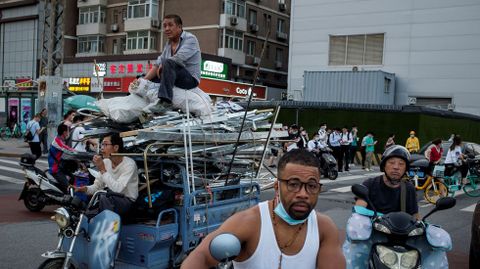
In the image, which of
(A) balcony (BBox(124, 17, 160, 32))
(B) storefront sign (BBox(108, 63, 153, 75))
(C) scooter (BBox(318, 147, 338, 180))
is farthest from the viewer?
(A) balcony (BBox(124, 17, 160, 32))

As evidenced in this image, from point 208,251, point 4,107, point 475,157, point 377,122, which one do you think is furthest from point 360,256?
point 4,107

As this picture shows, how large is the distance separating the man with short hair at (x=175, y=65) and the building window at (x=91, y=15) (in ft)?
141

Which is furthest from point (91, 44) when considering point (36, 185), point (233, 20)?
point (36, 185)

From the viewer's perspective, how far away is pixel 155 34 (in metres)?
43.3

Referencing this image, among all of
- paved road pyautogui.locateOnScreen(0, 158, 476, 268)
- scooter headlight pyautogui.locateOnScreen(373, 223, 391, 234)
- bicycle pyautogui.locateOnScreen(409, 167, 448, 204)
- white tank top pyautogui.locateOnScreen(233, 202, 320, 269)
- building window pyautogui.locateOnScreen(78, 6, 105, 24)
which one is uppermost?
building window pyautogui.locateOnScreen(78, 6, 105, 24)

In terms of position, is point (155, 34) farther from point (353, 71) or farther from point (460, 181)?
point (460, 181)

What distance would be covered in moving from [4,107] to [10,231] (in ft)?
112

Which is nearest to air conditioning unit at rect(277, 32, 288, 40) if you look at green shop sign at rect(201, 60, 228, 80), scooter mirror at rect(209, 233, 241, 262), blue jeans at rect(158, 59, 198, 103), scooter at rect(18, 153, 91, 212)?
green shop sign at rect(201, 60, 228, 80)

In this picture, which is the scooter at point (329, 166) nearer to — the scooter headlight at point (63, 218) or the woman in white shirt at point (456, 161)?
the woman in white shirt at point (456, 161)

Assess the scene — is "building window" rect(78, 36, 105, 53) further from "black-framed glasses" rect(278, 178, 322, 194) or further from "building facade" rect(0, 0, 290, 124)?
"black-framed glasses" rect(278, 178, 322, 194)

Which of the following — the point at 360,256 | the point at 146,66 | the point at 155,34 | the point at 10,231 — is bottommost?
the point at 10,231

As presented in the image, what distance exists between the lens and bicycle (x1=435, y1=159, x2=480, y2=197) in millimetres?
13137

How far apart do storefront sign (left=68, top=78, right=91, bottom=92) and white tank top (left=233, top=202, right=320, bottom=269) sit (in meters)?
37.1

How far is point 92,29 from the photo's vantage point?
4591 cm
